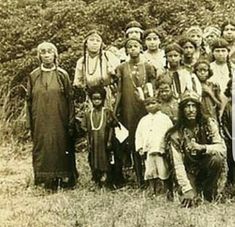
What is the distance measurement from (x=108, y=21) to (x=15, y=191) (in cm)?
330

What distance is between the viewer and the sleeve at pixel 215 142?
6.45 m

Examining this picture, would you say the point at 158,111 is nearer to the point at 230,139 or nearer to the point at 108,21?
the point at 230,139

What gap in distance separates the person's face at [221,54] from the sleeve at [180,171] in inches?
38.6

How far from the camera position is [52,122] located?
7.25 meters

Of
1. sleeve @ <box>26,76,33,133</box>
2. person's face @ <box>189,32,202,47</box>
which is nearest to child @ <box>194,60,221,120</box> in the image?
person's face @ <box>189,32,202,47</box>

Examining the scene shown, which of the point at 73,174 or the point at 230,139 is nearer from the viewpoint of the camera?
the point at 230,139

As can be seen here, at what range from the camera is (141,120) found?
691 centimetres

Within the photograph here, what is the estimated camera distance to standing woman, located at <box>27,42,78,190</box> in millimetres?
7227

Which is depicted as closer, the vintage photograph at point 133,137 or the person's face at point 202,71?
the vintage photograph at point 133,137

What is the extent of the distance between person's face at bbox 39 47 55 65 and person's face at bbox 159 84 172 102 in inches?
41.6

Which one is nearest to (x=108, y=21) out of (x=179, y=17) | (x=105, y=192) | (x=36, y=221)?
(x=179, y=17)

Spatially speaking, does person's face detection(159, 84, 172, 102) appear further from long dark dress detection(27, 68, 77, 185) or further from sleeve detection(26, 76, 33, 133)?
sleeve detection(26, 76, 33, 133)

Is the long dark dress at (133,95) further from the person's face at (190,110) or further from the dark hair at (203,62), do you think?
the person's face at (190,110)

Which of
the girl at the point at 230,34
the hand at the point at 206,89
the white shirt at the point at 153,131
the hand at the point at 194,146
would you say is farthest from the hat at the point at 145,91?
the girl at the point at 230,34
